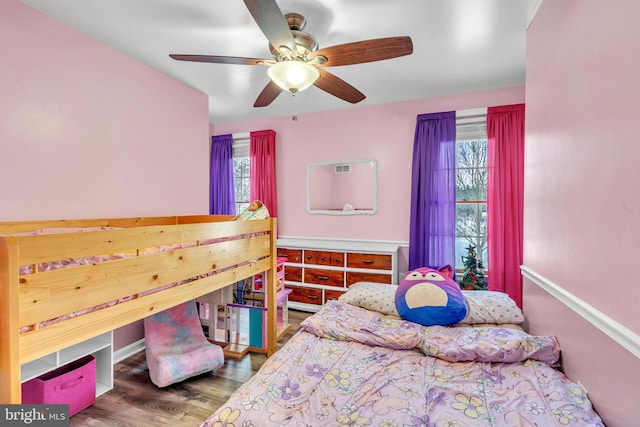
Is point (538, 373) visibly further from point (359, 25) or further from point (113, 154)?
point (113, 154)

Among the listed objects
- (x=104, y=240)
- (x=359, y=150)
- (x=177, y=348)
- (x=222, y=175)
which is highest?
(x=359, y=150)

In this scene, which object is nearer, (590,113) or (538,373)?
(590,113)

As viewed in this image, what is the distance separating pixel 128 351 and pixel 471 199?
3643 mm

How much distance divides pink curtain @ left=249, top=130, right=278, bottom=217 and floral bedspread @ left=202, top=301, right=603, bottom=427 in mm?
2407

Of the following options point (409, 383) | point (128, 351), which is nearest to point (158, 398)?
point (128, 351)

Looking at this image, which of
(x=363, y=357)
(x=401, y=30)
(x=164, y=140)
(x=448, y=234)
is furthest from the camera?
(x=448, y=234)

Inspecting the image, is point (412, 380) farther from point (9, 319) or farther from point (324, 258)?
point (324, 258)

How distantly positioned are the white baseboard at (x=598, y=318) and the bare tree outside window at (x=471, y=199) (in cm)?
161

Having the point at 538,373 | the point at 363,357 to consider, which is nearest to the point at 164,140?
the point at 363,357

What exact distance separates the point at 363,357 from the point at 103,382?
5.88 feet

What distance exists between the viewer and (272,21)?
1362 mm

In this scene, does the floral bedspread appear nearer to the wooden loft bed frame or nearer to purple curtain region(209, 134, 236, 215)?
the wooden loft bed frame

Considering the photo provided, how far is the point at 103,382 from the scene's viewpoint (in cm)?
201

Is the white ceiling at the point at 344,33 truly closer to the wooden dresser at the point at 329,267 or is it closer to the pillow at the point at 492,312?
the wooden dresser at the point at 329,267
